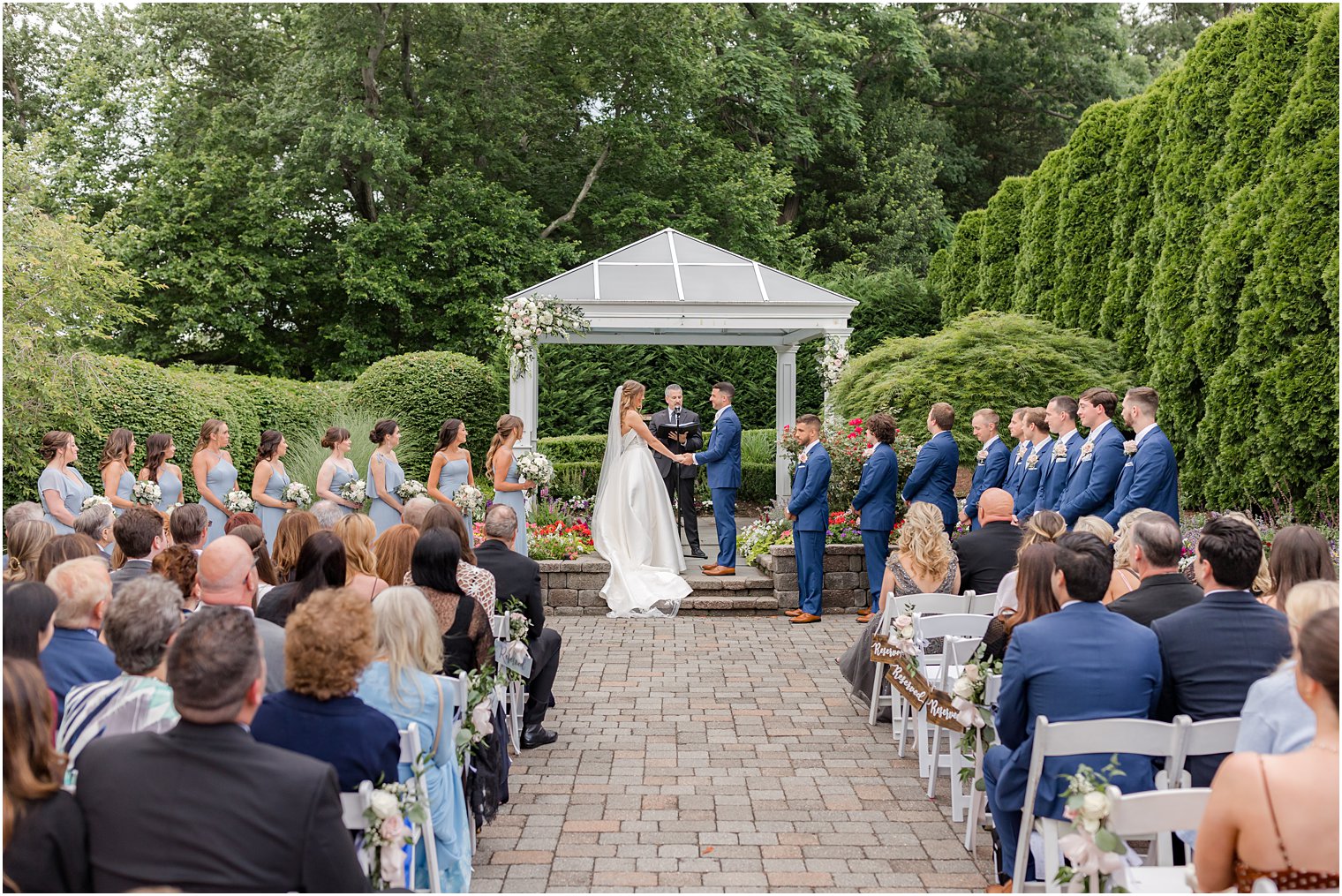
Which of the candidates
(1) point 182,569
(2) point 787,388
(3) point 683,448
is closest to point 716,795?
(1) point 182,569

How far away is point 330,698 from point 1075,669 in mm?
2527

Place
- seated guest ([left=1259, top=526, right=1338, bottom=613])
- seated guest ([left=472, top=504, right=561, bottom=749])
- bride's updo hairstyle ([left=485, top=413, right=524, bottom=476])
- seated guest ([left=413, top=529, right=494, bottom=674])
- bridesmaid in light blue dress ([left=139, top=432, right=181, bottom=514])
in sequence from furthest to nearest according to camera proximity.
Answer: bride's updo hairstyle ([left=485, top=413, right=524, bottom=476]) < bridesmaid in light blue dress ([left=139, top=432, right=181, bottom=514]) < seated guest ([left=472, top=504, right=561, bottom=749]) < seated guest ([left=413, top=529, right=494, bottom=674]) < seated guest ([left=1259, top=526, right=1338, bottom=613])

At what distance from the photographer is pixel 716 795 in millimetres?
5375

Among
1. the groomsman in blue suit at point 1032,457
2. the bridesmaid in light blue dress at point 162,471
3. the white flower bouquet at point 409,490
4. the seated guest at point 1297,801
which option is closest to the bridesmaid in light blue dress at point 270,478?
the bridesmaid in light blue dress at point 162,471

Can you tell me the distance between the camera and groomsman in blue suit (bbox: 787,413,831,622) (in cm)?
990

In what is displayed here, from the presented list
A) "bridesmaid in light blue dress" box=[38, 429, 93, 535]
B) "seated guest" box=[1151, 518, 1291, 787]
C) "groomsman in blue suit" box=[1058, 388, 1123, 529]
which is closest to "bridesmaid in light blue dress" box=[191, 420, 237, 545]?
"bridesmaid in light blue dress" box=[38, 429, 93, 535]

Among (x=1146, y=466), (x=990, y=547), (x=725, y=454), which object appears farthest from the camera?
(x=725, y=454)

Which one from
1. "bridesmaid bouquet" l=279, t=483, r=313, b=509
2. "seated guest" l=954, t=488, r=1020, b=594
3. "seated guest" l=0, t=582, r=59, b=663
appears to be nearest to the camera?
"seated guest" l=0, t=582, r=59, b=663

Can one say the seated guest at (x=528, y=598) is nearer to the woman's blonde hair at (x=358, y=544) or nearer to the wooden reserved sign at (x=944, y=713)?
the woman's blonde hair at (x=358, y=544)

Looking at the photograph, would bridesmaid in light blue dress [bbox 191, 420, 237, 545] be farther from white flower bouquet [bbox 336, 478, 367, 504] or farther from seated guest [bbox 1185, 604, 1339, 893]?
seated guest [bbox 1185, 604, 1339, 893]

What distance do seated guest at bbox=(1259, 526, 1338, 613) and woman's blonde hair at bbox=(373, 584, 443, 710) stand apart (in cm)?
340

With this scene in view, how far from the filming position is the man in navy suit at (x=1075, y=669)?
3756 mm

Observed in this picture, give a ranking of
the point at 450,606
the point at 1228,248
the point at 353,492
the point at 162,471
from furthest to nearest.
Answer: the point at 1228,248
the point at 353,492
the point at 162,471
the point at 450,606

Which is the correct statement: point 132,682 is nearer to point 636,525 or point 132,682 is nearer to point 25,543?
point 25,543
